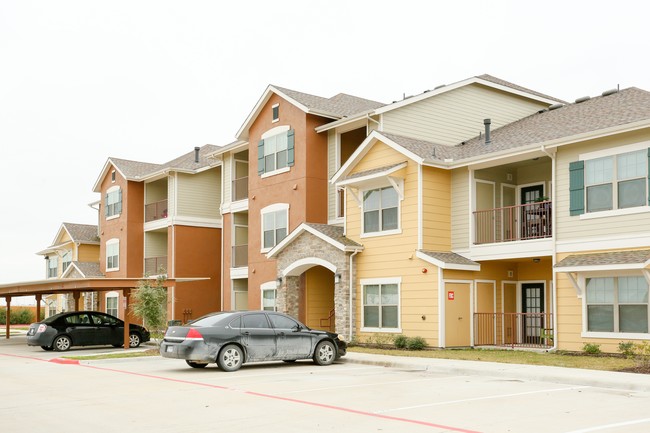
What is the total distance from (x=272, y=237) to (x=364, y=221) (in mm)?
6804

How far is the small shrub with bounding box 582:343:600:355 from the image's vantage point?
20312 millimetres

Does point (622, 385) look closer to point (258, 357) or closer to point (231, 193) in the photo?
point (258, 357)

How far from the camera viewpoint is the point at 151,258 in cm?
4216

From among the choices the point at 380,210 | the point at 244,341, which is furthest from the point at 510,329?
the point at 244,341

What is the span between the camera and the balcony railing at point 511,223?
23.9 metres

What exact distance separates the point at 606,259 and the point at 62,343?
18.0 meters

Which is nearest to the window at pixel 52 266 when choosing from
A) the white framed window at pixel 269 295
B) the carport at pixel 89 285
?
the carport at pixel 89 285

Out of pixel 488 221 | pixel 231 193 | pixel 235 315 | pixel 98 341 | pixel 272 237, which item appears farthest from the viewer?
pixel 231 193

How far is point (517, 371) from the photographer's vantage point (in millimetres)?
16453

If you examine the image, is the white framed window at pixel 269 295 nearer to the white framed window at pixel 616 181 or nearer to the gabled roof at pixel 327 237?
the gabled roof at pixel 327 237

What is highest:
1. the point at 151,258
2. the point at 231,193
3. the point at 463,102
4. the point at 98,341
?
the point at 463,102

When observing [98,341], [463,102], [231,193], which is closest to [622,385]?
[463,102]

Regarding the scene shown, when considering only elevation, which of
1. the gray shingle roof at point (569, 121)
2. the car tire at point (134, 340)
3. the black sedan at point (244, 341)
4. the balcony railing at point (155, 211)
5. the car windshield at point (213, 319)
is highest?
the gray shingle roof at point (569, 121)

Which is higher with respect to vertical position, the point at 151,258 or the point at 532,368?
the point at 151,258
